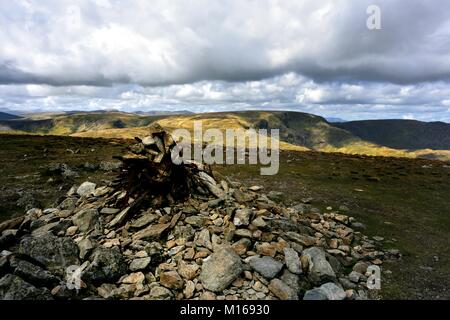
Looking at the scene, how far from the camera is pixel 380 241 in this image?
1764 centimetres

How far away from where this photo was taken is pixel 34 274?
9.88m

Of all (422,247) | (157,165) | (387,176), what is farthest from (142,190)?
(387,176)

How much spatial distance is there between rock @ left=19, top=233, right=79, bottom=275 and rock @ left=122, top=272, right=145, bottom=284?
6.66 feet

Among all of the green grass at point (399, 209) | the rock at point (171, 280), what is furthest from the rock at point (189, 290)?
the green grass at point (399, 209)

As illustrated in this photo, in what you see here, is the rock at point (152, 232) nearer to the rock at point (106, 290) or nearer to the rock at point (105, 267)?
the rock at point (105, 267)

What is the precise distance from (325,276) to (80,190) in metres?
15.0

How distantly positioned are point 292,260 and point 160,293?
198 inches

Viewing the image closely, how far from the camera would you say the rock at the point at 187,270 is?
35.7 ft

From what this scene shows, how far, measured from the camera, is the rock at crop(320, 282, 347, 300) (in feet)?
35.4

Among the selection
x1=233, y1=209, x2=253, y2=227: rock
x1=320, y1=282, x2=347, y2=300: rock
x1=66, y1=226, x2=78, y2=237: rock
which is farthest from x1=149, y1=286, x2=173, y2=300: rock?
x1=320, y1=282, x2=347, y2=300: rock

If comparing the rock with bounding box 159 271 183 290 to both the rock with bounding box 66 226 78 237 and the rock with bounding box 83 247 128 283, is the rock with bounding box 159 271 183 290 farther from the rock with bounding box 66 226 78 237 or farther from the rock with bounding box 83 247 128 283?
the rock with bounding box 66 226 78 237

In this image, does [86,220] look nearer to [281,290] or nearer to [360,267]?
[281,290]

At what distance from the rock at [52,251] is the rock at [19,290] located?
120cm

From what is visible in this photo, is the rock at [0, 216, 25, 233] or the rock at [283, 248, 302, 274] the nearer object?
the rock at [283, 248, 302, 274]
